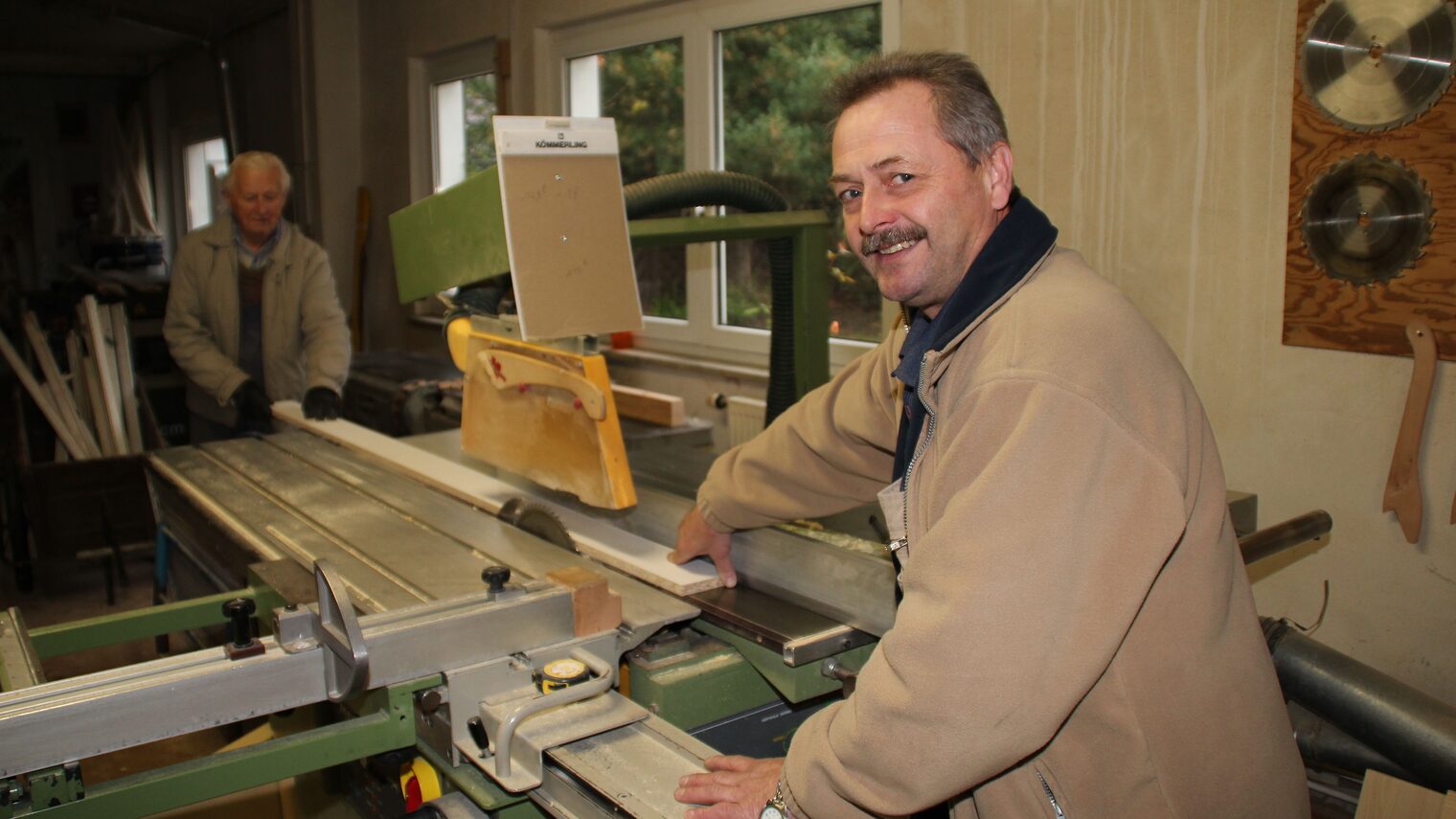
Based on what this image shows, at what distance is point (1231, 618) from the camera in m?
1.05

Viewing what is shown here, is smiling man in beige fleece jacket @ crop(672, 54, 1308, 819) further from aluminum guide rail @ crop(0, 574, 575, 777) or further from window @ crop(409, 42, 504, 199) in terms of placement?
window @ crop(409, 42, 504, 199)

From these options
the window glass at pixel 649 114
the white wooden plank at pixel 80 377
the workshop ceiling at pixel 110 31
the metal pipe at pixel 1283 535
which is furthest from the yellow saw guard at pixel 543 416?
the workshop ceiling at pixel 110 31

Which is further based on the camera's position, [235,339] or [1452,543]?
[235,339]

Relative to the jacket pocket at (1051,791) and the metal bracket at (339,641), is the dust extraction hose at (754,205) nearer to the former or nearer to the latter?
the metal bracket at (339,641)

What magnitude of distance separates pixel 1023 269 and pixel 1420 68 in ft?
4.45

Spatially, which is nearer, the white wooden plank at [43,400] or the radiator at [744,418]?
the radiator at [744,418]

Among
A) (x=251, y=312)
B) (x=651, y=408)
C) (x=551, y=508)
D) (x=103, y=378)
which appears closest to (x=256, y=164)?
(x=251, y=312)

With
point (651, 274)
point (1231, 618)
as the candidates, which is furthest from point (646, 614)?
point (651, 274)

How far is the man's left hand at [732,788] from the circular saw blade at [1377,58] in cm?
171

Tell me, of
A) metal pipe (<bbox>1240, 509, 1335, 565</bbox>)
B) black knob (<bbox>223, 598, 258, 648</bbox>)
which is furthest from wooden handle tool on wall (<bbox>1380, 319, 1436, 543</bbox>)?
black knob (<bbox>223, 598, 258, 648</bbox>)

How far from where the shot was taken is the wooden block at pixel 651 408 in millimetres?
3164

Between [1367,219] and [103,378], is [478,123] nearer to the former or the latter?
[103,378]

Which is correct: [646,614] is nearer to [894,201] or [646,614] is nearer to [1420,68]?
[894,201]

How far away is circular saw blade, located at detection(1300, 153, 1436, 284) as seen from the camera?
2.00m
